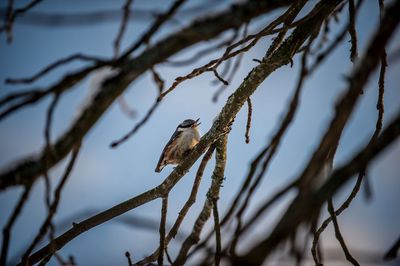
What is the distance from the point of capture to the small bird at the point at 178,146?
21.5 feet

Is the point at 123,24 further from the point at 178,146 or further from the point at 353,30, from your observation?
the point at 178,146

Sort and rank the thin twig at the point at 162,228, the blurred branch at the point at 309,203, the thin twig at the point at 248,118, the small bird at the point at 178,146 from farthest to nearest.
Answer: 1. the small bird at the point at 178,146
2. the thin twig at the point at 248,118
3. the thin twig at the point at 162,228
4. the blurred branch at the point at 309,203

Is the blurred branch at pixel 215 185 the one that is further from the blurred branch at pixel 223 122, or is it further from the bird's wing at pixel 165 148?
the bird's wing at pixel 165 148

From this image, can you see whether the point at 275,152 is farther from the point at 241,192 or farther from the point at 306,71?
the point at 306,71

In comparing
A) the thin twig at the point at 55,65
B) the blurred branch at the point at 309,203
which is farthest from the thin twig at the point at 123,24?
the blurred branch at the point at 309,203

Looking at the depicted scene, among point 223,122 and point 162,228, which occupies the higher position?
point 223,122

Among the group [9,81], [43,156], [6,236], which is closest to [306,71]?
[43,156]

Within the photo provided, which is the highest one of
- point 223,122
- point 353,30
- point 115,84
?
point 223,122

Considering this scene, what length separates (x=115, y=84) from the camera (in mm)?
1506

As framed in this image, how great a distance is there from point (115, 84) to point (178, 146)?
5.09 m

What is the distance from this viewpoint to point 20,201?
156 centimetres

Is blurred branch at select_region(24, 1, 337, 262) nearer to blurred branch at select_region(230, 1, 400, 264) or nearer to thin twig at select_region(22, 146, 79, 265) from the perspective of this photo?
thin twig at select_region(22, 146, 79, 265)

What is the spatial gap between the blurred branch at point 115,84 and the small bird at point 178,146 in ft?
16.4

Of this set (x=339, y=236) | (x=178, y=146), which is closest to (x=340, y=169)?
(x=339, y=236)
